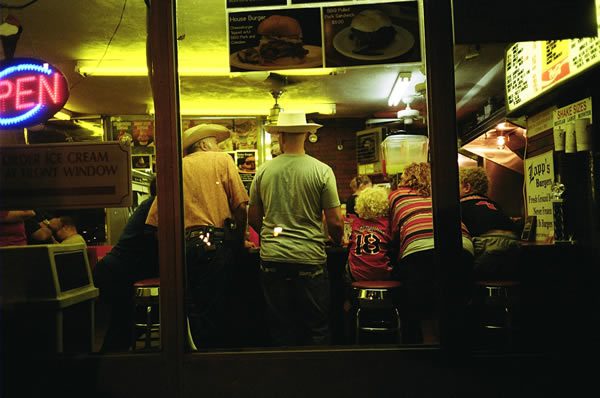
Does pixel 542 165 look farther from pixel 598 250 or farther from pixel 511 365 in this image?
pixel 511 365

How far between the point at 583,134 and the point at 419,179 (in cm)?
124

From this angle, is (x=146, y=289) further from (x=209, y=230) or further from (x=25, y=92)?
(x=25, y=92)

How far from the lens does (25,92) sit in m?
3.07

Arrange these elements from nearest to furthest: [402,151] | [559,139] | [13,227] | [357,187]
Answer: [13,227]
[559,139]
[402,151]
[357,187]

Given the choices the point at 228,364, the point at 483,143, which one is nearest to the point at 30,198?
the point at 228,364

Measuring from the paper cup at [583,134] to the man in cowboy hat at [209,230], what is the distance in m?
2.56

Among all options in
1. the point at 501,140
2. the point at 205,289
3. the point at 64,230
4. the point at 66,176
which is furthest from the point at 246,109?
the point at 66,176

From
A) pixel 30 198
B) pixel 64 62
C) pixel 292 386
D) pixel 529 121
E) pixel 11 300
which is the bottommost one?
pixel 292 386

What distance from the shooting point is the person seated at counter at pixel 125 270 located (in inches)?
164

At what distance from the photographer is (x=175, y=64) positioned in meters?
2.88

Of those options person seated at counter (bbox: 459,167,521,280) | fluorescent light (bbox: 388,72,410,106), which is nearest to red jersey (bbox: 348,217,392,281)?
person seated at counter (bbox: 459,167,521,280)

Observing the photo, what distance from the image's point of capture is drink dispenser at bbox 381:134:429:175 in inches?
241

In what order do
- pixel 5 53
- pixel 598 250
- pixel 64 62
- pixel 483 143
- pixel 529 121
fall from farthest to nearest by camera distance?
pixel 483 143 < pixel 64 62 < pixel 529 121 < pixel 598 250 < pixel 5 53

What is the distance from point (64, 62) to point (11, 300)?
167 inches
